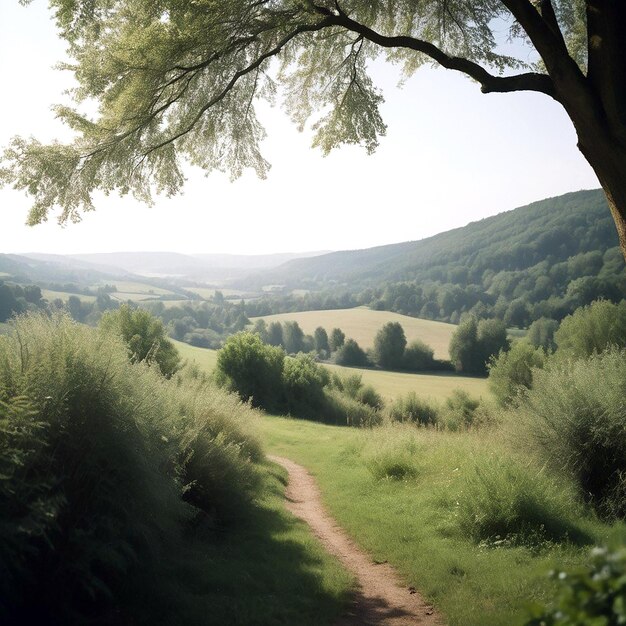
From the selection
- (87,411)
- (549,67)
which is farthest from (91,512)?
(549,67)

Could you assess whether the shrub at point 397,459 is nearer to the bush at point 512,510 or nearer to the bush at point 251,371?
the bush at point 512,510

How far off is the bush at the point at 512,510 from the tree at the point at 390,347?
70.3 m

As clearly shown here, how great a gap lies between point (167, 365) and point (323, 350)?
58.3 meters

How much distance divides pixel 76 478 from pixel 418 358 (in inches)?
3015

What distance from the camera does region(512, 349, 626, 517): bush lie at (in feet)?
38.5

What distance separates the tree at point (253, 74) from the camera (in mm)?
7461

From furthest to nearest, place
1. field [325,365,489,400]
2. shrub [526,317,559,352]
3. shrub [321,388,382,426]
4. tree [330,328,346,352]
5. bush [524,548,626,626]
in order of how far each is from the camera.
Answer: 1. tree [330,328,346,352]
2. shrub [526,317,559,352]
3. field [325,365,489,400]
4. shrub [321,388,382,426]
5. bush [524,548,626,626]

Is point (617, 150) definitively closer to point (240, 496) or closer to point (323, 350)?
point (240, 496)

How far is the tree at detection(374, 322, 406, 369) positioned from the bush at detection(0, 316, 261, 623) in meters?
73.5

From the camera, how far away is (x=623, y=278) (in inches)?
3066

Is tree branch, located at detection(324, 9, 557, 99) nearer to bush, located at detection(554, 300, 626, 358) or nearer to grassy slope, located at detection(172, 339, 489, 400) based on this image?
bush, located at detection(554, 300, 626, 358)

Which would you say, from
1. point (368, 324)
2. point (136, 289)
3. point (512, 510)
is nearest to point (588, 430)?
point (512, 510)

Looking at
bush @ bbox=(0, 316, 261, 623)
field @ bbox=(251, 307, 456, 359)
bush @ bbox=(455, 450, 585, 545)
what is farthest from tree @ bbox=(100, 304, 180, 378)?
field @ bbox=(251, 307, 456, 359)

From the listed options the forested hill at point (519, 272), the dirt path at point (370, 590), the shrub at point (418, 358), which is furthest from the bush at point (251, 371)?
the forested hill at point (519, 272)
